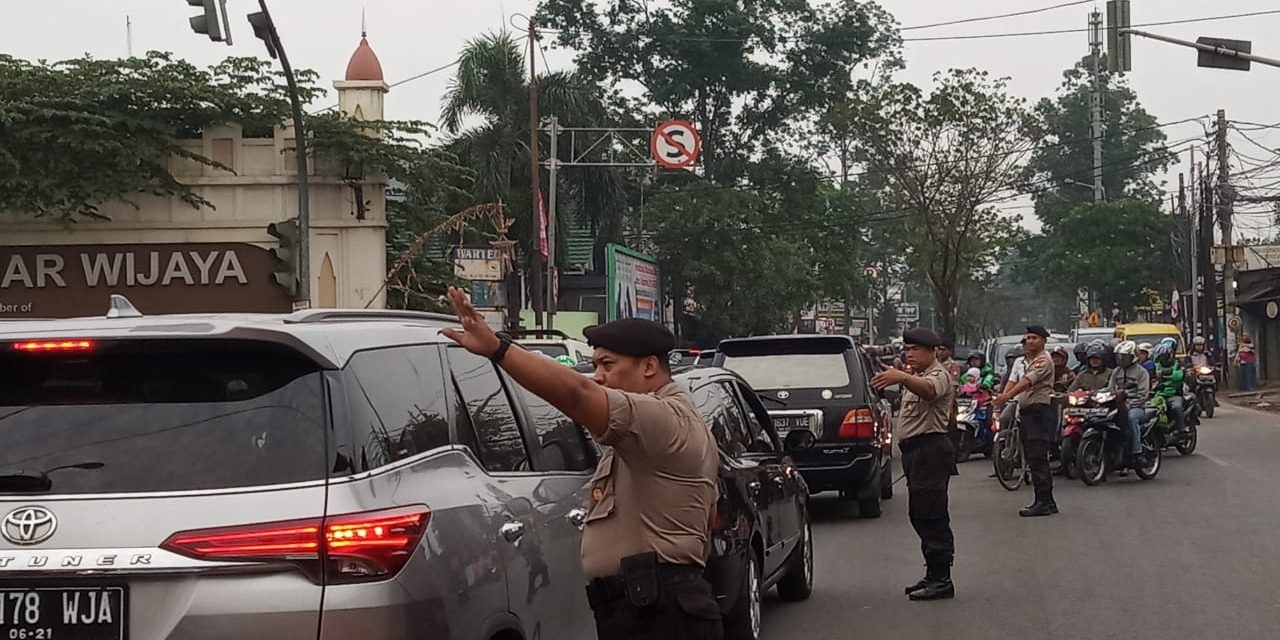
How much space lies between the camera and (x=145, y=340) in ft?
13.9

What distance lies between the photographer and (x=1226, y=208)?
44.6 metres

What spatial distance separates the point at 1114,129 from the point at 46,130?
77.9 metres

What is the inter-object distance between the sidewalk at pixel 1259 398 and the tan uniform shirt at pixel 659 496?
3174 cm

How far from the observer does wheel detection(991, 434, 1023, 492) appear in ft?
54.3

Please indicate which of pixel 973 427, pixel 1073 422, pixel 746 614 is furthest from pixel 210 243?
pixel 746 614

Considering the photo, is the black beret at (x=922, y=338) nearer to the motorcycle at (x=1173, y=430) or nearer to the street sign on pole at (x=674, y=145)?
A: the motorcycle at (x=1173, y=430)

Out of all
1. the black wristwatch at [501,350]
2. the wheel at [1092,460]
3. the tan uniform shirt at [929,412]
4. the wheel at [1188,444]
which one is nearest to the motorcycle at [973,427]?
the wheel at [1188,444]

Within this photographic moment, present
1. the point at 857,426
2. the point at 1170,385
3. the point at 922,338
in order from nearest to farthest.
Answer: the point at 922,338
the point at 857,426
the point at 1170,385

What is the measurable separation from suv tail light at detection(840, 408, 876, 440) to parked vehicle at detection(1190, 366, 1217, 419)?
605 inches

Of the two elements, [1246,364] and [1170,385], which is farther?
[1246,364]

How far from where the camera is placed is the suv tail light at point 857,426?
13.8m

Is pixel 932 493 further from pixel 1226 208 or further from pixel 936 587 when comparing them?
pixel 1226 208

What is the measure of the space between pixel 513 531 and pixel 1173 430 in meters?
16.3

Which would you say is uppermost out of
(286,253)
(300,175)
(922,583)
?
(300,175)
